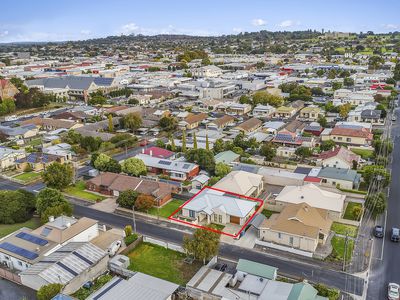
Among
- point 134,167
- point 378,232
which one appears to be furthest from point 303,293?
point 134,167

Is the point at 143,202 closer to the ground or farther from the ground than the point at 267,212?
farther from the ground

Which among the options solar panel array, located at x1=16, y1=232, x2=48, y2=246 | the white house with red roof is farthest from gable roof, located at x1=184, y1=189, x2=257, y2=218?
the white house with red roof

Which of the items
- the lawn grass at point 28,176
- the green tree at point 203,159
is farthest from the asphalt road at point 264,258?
the lawn grass at point 28,176

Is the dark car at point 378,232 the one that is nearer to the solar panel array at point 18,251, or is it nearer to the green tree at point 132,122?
the solar panel array at point 18,251

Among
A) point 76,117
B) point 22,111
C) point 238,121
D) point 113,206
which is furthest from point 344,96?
point 22,111

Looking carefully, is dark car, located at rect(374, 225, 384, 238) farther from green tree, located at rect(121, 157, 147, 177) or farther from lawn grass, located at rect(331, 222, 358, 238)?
green tree, located at rect(121, 157, 147, 177)

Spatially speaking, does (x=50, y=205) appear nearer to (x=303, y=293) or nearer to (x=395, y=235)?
(x=303, y=293)
